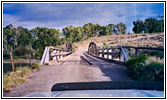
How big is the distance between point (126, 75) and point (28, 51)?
3369 millimetres

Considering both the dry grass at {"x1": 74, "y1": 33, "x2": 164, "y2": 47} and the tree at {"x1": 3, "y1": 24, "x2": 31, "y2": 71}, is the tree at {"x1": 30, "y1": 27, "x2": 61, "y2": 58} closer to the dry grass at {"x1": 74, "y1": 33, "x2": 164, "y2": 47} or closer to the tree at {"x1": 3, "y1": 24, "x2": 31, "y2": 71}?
the tree at {"x1": 3, "y1": 24, "x2": 31, "y2": 71}

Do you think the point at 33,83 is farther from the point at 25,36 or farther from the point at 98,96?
the point at 98,96

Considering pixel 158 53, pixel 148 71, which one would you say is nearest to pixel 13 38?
pixel 148 71

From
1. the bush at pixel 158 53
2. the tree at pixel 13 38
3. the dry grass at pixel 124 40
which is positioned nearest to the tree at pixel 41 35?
the tree at pixel 13 38

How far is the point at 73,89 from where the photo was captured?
291 centimetres

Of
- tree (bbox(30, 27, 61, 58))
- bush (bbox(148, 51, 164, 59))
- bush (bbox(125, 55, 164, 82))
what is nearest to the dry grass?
bush (bbox(148, 51, 164, 59))

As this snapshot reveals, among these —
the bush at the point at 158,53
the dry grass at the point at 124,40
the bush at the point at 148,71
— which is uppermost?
the dry grass at the point at 124,40

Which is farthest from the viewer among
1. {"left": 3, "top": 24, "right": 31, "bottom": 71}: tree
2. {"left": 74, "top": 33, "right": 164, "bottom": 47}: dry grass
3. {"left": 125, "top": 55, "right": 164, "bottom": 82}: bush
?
{"left": 74, "top": 33, "right": 164, "bottom": 47}: dry grass

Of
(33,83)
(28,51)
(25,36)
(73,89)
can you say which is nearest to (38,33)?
(25,36)

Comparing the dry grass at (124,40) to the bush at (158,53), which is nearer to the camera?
the bush at (158,53)

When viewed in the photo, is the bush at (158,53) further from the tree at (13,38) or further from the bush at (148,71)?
the tree at (13,38)

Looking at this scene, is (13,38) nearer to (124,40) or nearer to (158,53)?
(158,53)

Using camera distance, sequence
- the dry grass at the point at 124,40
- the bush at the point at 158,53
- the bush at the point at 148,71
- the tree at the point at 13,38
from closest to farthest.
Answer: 1. the bush at the point at 148,71
2. the tree at the point at 13,38
3. the bush at the point at 158,53
4. the dry grass at the point at 124,40

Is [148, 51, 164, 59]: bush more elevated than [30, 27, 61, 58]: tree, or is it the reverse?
[30, 27, 61, 58]: tree
